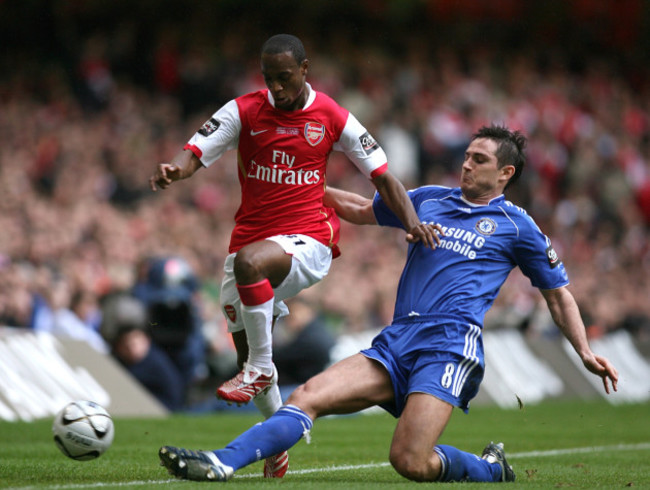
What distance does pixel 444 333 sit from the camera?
6855 mm

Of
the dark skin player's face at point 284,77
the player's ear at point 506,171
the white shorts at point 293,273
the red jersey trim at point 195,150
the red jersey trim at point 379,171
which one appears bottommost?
the white shorts at point 293,273

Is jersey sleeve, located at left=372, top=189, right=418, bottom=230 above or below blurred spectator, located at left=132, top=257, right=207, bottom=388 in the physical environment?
above

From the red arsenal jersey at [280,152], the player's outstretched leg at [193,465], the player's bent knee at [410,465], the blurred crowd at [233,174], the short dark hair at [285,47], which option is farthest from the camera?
the blurred crowd at [233,174]

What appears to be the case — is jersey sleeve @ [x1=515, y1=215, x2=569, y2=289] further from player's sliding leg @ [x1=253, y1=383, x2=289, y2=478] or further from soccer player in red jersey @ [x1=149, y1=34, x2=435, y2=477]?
player's sliding leg @ [x1=253, y1=383, x2=289, y2=478]

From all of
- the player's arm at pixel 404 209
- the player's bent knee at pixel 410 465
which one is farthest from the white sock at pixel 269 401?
the player's arm at pixel 404 209

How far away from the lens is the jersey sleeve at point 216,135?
22.7ft

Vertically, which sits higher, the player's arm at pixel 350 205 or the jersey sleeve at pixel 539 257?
the player's arm at pixel 350 205

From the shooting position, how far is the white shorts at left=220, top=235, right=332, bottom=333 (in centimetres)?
700

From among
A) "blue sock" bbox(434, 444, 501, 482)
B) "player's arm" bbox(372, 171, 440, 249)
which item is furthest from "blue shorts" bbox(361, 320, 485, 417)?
"player's arm" bbox(372, 171, 440, 249)

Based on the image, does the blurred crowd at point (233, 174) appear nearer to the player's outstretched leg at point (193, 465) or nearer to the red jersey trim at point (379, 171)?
the red jersey trim at point (379, 171)

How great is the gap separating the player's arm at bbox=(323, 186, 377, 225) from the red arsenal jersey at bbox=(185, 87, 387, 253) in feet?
1.20

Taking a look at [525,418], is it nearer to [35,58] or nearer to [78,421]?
[78,421]

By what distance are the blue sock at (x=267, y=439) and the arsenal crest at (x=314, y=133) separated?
1.67 meters

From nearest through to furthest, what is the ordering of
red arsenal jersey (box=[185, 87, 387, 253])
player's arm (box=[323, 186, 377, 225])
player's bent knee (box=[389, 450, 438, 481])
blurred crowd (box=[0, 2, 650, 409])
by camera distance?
player's bent knee (box=[389, 450, 438, 481]) → red arsenal jersey (box=[185, 87, 387, 253]) → player's arm (box=[323, 186, 377, 225]) → blurred crowd (box=[0, 2, 650, 409])
